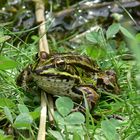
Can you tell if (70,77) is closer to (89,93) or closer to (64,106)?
(89,93)

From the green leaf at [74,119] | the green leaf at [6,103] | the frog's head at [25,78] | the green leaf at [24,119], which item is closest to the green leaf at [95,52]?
the frog's head at [25,78]

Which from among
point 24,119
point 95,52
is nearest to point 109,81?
point 95,52

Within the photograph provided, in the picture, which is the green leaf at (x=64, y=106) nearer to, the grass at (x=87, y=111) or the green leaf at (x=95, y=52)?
the grass at (x=87, y=111)

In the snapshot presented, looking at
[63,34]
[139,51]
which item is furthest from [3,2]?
[139,51]

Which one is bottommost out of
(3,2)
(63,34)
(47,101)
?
(47,101)

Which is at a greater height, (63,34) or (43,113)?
(63,34)

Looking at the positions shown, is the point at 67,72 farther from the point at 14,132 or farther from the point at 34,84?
the point at 14,132
